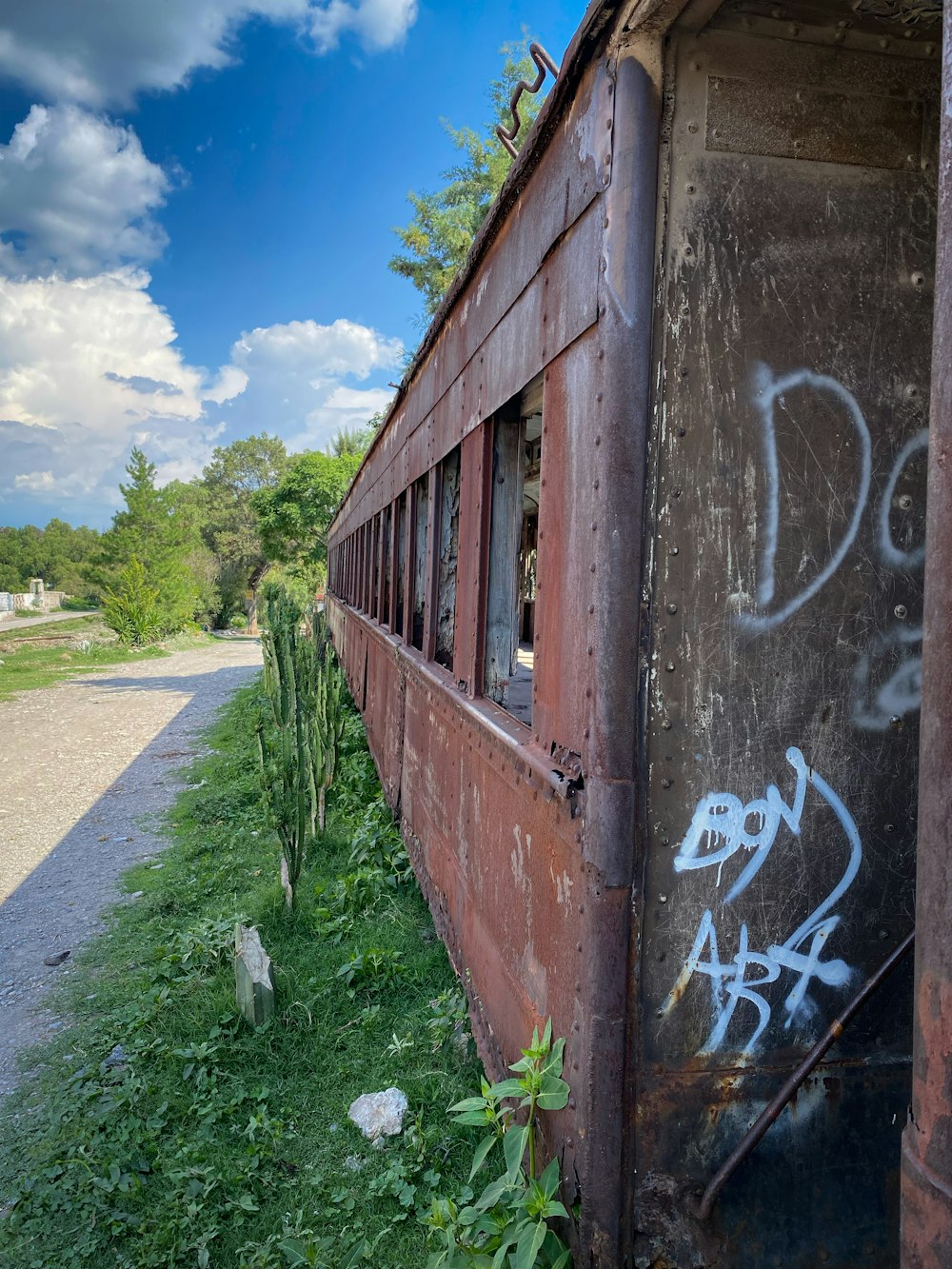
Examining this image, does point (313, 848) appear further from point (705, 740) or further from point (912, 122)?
point (912, 122)

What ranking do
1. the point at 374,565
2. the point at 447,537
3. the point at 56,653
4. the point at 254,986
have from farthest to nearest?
the point at 56,653, the point at 374,565, the point at 447,537, the point at 254,986

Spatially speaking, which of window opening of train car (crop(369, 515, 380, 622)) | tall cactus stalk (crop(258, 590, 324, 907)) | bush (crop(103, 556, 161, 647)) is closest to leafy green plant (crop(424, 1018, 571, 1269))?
tall cactus stalk (crop(258, 590, 324, 907))

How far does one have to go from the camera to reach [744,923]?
1.99m

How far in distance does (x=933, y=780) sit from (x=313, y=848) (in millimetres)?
5450

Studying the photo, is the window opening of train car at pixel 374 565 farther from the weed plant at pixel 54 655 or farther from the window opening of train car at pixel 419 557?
the weed plant at pixel 54 655

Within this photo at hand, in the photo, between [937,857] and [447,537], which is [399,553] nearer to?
[447,537]

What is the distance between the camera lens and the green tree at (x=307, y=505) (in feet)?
108

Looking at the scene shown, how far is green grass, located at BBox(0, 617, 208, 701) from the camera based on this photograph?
1772 centimetres

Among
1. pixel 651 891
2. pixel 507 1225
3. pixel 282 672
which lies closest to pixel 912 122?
pixel 651 891

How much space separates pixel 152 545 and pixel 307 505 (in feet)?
23.0

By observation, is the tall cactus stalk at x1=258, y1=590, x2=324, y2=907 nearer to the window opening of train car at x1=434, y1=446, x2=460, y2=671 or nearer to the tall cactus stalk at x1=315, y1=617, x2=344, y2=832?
the tall cactus stalk at x1=315, y1=617, x2=344, y2=832

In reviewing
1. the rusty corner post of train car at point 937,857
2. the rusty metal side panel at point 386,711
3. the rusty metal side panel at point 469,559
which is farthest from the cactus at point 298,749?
the rusty corner post of train car at point 937,857

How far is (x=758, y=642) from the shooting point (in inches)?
78.8

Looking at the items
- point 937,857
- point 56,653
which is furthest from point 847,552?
point 56,653
